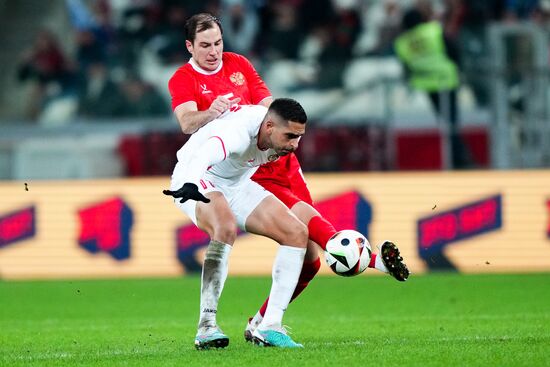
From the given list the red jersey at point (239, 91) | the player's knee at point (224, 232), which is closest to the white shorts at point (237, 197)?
the player's knee at point (224, 232)

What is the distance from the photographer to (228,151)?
8.01 m

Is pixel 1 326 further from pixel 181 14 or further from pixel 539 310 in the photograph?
pixel 181 14

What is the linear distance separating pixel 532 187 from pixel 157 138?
16.8 ft

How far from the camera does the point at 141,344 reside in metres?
9.02

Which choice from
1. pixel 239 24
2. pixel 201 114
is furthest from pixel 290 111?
pixel 239 24

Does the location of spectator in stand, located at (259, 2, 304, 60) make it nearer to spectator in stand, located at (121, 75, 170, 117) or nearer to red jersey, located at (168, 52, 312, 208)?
spectator in stand, located at (121, 75, 170, 117)

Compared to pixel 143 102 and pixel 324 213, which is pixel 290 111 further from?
pixel 143 102

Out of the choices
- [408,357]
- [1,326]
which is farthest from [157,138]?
[408,357]

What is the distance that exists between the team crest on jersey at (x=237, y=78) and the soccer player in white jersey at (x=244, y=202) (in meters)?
0.72

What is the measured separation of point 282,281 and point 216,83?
159 cm

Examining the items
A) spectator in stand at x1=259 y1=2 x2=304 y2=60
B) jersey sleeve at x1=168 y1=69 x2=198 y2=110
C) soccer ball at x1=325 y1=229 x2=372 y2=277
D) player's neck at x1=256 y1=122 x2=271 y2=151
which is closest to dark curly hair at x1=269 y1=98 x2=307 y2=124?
player's neck at x1=256 y1=122 x2=271 y2=151

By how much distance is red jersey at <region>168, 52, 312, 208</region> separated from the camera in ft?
29.8

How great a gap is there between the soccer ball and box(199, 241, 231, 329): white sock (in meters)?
0.70

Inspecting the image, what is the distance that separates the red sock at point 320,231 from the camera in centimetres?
885
